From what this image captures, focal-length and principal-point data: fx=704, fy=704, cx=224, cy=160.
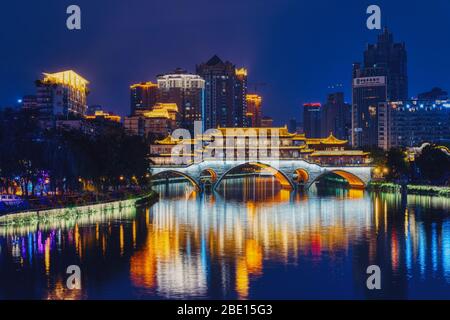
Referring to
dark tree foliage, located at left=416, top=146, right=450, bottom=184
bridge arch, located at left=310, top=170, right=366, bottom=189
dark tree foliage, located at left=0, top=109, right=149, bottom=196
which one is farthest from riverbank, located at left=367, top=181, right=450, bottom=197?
dark tree foliage, located at left=0, top=109, right=149, bottom=196

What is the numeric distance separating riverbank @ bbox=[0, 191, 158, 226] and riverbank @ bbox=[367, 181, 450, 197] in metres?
22.1

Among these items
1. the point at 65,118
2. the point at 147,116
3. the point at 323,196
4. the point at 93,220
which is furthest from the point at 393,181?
the point at 147,116

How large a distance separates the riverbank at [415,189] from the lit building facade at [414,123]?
47.9 metres

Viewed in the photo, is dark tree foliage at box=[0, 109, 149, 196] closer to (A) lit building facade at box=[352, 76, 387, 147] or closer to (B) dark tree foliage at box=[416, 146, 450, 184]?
(B) dark tree foliage at box=[416, 146, 450, 184]

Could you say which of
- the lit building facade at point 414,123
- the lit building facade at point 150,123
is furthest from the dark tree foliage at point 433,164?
the lit building facade at point 150,123

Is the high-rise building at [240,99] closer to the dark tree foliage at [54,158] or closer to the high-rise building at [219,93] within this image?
the high-rise building at [219,93]

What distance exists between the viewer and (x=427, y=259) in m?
25.0

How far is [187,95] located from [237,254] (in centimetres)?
11352

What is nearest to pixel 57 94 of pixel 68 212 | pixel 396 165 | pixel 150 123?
pixel 150 123

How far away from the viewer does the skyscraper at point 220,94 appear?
142 metres

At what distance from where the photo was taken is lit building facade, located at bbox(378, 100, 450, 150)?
357 ft

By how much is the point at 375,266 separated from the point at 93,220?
53.5 ft

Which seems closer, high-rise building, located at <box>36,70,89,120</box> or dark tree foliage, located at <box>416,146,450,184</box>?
dark tree foliage, located at <box>416,146,450,184</box>

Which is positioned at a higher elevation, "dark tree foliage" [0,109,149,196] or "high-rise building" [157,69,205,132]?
"high-rise building" [157,69,205,132]
